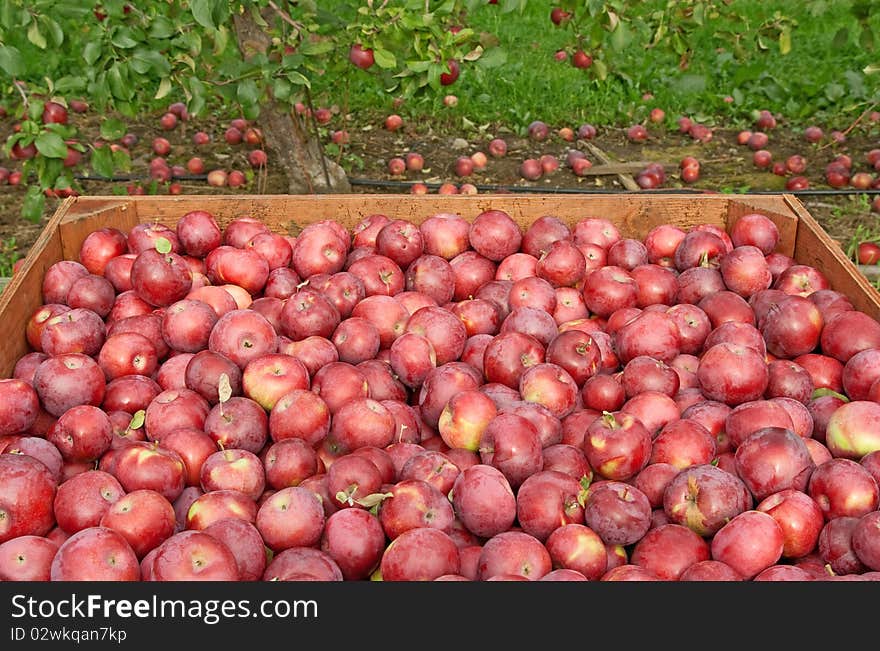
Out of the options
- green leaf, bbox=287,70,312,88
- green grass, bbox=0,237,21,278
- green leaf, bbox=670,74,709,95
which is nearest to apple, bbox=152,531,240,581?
green leaf, bbox=287,70,312,88

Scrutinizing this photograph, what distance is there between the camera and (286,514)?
201cm

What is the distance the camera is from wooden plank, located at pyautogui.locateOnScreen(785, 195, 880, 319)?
9.36 ft

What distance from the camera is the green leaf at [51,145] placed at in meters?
3.55

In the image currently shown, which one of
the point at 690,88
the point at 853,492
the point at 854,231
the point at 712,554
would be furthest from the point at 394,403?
the point at 690,88

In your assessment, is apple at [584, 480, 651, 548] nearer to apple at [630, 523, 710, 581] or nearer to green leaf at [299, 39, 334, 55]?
apple at [630, 523, 710, 581]

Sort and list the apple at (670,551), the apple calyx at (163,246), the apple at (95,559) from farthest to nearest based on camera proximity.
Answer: the apple calyx at (163,246), the apple at (670,551), the apple at (95,559)

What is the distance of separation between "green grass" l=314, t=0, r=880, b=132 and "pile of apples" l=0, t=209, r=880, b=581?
3.98m

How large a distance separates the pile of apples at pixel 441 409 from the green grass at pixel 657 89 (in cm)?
398

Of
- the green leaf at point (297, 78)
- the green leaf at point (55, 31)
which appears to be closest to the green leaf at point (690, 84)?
the green leaf at point (297, 78)

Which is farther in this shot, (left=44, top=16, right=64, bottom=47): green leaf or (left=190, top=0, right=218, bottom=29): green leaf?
(left=44, top=16, right=64, bottom=47): green leaf

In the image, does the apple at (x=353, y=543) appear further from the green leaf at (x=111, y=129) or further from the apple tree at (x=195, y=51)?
the green leaf at (x=111, y=129)

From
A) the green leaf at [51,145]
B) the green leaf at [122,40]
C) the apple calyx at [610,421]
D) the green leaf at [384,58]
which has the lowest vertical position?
the green leaf at [51,145]
